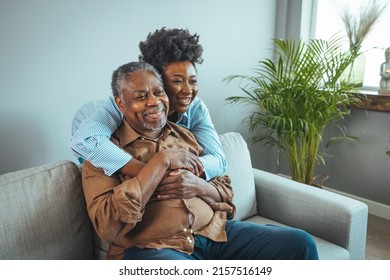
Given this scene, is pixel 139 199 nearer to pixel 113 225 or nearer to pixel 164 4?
pixel 113 225

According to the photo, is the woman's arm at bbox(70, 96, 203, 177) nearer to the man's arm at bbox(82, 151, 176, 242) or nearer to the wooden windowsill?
the man's arm at bbox(82, 151, 176, 242)

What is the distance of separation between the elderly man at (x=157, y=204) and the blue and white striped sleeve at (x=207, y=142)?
0.18 feet

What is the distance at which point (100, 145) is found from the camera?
3.79ft

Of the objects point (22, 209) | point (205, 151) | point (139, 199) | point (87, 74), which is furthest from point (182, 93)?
point (87, 74)

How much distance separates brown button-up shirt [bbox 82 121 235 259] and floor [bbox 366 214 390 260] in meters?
1.23

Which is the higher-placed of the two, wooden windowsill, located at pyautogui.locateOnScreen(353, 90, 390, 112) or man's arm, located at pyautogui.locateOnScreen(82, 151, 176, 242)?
wooden windowsill, located at pyautogui.locateOnScreen(353, 90, 390, 112)

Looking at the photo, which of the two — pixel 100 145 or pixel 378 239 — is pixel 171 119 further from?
pixel 378 239

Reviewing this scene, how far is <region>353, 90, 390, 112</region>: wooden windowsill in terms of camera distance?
2.41m

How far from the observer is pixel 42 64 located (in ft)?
6.00

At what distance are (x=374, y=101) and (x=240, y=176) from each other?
47.7 inches

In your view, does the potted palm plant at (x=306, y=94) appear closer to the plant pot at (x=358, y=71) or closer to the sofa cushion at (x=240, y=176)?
the plant pot at (x=358, y=71)

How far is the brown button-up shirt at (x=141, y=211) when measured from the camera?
3.60 ft

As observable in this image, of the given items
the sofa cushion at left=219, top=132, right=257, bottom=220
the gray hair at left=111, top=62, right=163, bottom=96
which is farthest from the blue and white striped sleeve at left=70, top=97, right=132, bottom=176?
the sofa cushion at left=219, top=132, right=257, bottom=220

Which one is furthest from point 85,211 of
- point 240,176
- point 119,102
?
point 240,176
